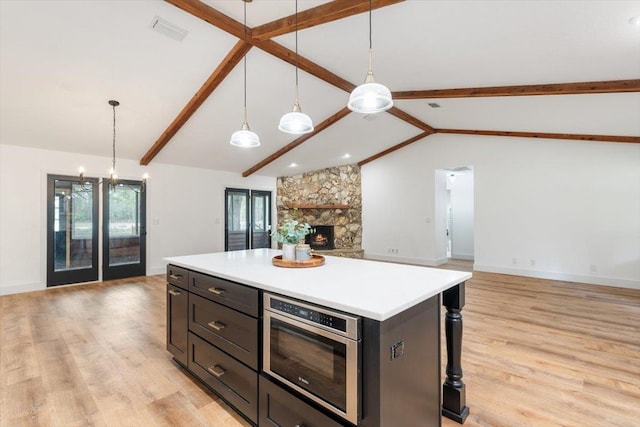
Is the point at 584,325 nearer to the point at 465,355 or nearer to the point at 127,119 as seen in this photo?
the point at 465,355

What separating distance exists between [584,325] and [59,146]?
8.13 metres

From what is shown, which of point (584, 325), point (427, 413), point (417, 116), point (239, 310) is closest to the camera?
point (427, 413)

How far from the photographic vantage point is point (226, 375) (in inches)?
79.8

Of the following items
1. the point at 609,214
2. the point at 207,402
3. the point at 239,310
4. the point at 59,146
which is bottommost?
the point at 207,402

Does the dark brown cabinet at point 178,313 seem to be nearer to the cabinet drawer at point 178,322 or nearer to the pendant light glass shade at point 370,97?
the cabinet drawer at point 178,322

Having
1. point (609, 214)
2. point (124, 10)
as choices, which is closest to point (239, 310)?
point (124, 10)

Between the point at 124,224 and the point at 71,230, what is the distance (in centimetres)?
83

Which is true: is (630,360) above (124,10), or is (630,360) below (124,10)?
below

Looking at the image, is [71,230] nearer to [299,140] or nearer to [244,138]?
[299,140]

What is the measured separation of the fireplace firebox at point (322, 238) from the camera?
8797 millimetres

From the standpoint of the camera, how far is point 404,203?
811 centimetres

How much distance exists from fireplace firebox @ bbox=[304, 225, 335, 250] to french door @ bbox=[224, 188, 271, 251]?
1226mm

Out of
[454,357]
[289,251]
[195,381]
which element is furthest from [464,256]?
[195,381]

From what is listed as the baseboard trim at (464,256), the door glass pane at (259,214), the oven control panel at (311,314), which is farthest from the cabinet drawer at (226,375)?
the baseboard trim at (464,256)
